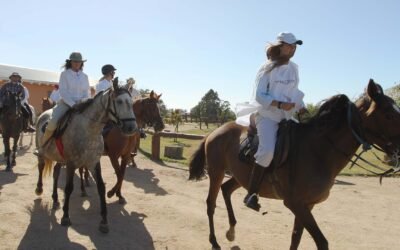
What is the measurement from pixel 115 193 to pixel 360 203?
534cm

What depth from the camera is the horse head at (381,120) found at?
3.97m

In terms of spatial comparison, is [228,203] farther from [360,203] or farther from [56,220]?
[360,203]

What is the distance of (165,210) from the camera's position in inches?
291

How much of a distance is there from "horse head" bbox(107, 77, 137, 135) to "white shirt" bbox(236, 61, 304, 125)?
2.00 metres

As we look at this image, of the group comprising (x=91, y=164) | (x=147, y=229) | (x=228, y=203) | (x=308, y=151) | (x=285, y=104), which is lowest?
(x=147, y=229)

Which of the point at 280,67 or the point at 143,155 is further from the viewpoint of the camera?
the point at 143,155

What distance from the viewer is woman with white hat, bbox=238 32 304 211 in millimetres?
4535

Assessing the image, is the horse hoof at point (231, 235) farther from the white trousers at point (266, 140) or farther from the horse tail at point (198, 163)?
the white trousers at point (266, 140)

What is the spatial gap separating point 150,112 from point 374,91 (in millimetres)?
5088

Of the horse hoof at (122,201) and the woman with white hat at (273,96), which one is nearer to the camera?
the woman with white hat at (273,96)

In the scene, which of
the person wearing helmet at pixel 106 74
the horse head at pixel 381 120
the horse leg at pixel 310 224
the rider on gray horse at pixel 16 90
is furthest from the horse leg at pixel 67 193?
the rider on gray horse at pixel 16 90

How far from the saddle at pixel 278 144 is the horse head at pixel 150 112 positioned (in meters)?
3.44

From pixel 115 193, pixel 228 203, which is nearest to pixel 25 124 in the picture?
pixel 115 193

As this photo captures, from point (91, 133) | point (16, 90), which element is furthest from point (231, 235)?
point (16, 90)
